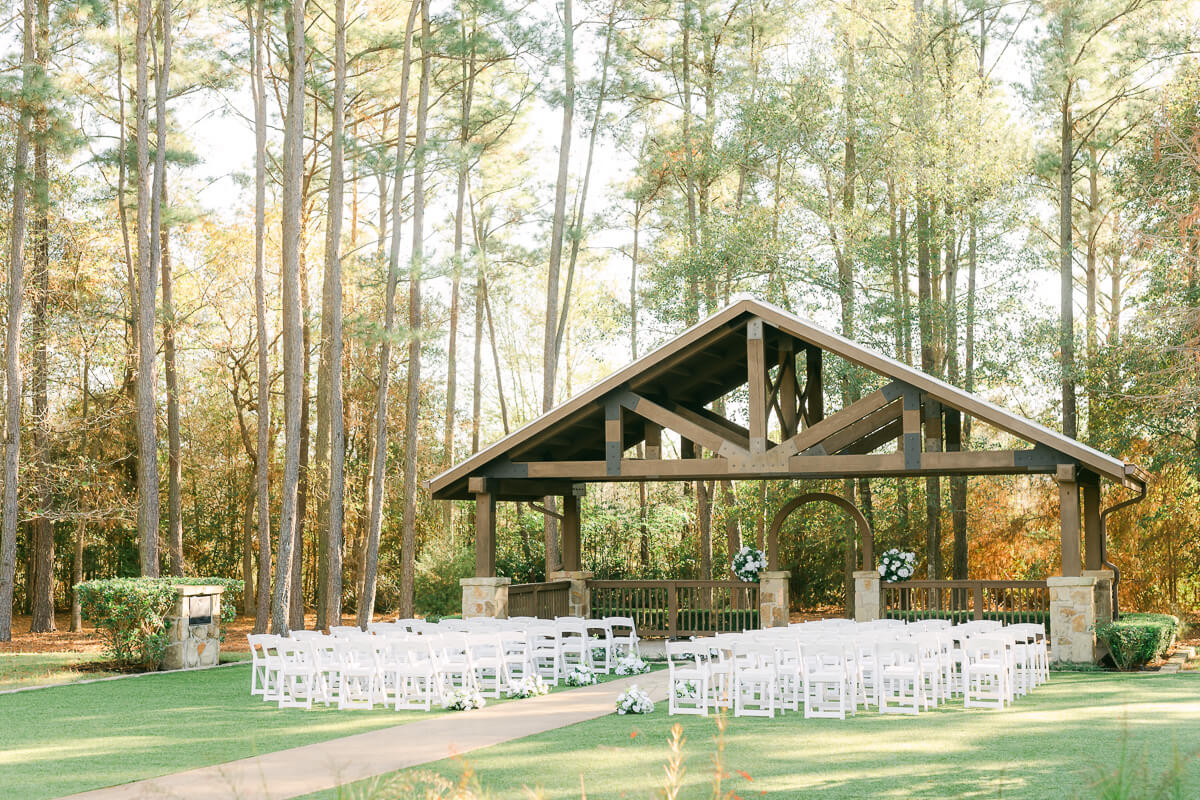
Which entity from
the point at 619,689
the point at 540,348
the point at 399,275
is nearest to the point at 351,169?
the point at 399,275

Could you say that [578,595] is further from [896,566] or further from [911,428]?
[911,428]

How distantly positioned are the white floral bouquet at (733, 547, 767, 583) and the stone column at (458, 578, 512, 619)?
3.58m

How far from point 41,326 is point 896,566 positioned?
50.5ft

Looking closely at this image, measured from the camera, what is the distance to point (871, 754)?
7531mm

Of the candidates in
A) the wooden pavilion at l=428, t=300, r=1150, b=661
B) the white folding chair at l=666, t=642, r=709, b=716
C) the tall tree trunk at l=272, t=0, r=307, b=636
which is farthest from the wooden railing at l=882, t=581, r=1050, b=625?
the tall tree trunk at l=272, t=0, r=307, b=636

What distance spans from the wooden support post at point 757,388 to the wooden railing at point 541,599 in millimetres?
4201

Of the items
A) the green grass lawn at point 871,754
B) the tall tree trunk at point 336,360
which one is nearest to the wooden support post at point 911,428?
the green grass lawn at point 871,754

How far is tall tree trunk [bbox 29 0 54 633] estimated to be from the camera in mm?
19594

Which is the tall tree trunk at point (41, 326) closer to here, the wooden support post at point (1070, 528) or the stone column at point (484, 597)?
the stone column at point (484, 597)

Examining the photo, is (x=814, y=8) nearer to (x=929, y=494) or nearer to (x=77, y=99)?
(x=929, y=494)

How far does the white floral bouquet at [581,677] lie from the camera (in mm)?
12281

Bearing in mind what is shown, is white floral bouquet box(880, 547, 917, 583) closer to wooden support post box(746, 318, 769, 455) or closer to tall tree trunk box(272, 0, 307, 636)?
wooden support post box(746, 318, 769, 455)

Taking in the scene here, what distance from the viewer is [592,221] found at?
2839 centimetres

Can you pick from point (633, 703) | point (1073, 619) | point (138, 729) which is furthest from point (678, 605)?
point (138, 729)
